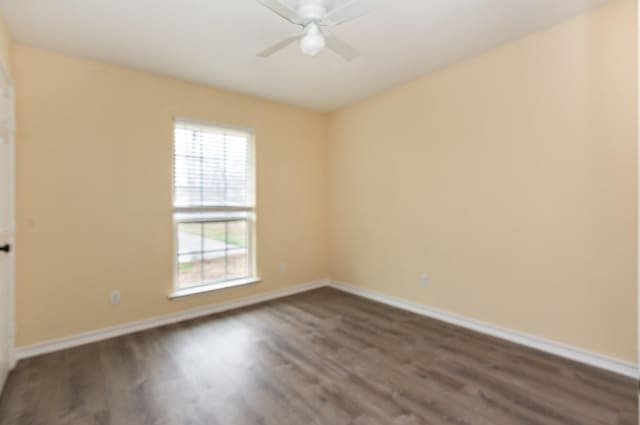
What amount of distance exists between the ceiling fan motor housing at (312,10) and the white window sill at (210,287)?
2.94 m

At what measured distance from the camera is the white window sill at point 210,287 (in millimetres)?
3483

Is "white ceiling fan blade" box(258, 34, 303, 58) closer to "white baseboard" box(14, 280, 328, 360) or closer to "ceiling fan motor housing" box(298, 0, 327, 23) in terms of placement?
"ceiling fan motor housing" box(298, 0, 327, 23)

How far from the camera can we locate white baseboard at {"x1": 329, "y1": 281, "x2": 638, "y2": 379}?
229cm

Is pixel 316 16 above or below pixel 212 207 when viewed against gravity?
above

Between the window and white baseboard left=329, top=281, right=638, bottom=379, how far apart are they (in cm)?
190

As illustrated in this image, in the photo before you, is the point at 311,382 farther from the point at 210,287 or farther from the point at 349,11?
the point at 349,11

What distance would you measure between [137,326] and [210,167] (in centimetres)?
Answer: 187

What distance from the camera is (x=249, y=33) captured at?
8.35 feet

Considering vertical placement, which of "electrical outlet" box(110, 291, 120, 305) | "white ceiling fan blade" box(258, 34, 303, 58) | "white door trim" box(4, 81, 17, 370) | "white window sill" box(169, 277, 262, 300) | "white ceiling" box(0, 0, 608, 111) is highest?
"white ceiling" box(0, 0, 608, 111)

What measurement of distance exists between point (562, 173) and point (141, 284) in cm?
400

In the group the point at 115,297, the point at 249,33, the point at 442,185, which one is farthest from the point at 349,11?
the point at 115,297

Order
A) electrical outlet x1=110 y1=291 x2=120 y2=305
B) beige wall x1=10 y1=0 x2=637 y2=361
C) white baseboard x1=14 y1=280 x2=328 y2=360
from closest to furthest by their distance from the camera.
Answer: beige wall x1=10 y1=0 x2=637 y2=361
white baseboard x1=14 y1=280 x2=328 y2=360
electrical outlet x1=110 y1=291 x2=120 y2=305

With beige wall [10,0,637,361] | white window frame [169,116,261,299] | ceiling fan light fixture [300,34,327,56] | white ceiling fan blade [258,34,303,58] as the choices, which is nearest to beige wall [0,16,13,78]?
beige wall [10,0,637,361]

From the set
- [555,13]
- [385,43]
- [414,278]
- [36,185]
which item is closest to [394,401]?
[414,278]
